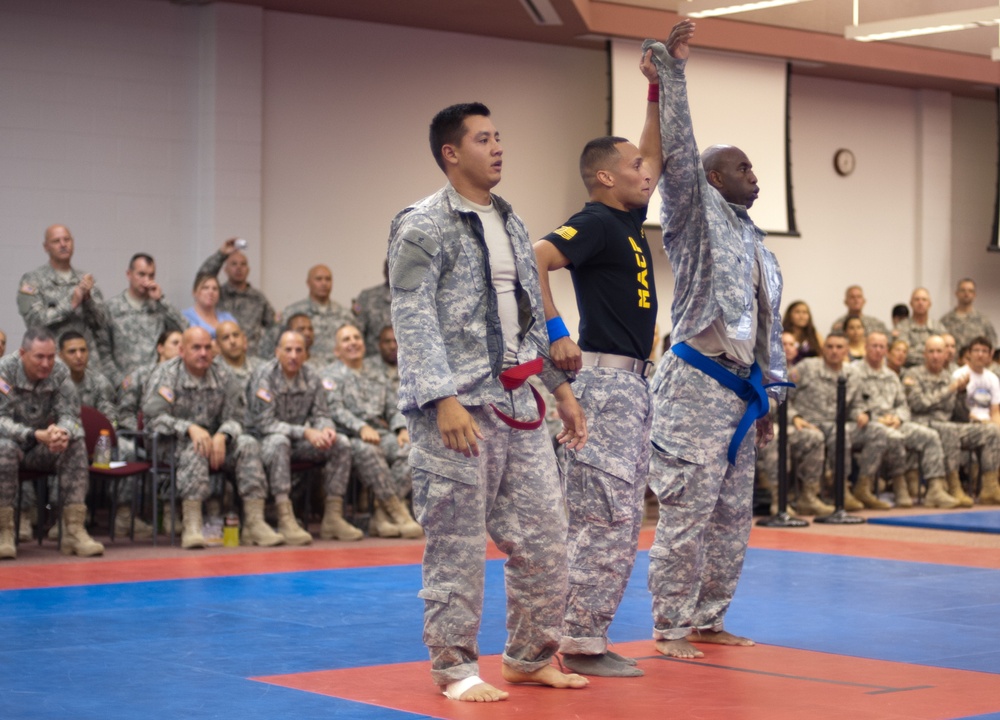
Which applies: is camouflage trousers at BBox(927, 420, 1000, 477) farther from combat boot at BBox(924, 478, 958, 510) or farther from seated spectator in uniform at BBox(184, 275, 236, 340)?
seated spectator in uniform at BBox(184, 275, 236, 340)

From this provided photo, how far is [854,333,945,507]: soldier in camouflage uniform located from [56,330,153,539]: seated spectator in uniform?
5293mm

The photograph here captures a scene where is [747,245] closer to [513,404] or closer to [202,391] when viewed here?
[513,404]

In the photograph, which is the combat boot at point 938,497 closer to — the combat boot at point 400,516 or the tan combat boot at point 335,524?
the combat boot at point 400,516

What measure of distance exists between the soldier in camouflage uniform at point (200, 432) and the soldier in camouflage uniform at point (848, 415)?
409cm

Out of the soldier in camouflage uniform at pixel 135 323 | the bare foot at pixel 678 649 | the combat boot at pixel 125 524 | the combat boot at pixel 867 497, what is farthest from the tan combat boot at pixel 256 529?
the combat boot at pixel 867 497

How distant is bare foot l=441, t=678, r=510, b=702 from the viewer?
3725mm

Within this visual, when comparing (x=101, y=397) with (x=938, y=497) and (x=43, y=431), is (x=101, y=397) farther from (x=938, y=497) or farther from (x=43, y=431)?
(x=938, y=497)

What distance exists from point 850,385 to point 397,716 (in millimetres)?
7321

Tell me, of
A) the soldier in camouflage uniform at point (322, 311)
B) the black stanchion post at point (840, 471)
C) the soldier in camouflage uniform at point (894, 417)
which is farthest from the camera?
the soldier in camouflage uniform at point (894, 417)

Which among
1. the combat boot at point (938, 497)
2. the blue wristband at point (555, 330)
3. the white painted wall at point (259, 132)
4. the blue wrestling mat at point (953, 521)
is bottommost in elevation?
the blue wrestling mat at point (953, 521)

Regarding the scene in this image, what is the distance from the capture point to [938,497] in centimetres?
1053

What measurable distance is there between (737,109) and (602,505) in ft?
29.7

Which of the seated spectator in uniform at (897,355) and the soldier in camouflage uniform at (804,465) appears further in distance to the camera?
the seated spectator in uniform at (897,355)

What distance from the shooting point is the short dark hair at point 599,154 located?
4414mm
